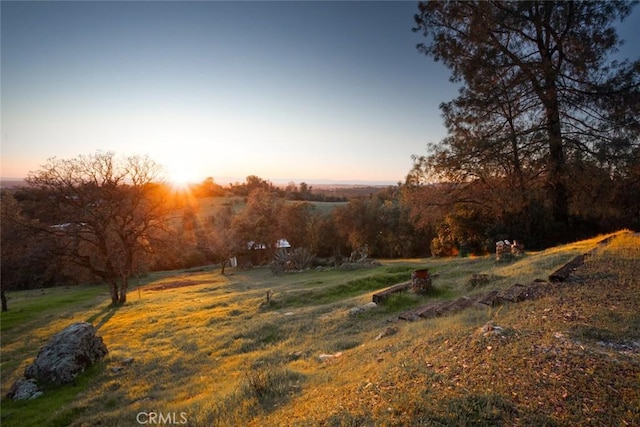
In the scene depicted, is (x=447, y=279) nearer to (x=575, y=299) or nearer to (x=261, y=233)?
(x=575, y=299)

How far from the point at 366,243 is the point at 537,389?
1347 inches

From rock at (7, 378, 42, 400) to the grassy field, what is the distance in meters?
0.28

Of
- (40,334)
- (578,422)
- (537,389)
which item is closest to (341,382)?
(537,389)

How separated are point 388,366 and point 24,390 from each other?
30.9 ft

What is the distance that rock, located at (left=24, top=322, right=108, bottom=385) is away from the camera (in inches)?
356

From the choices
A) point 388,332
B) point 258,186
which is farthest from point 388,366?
point 258,186

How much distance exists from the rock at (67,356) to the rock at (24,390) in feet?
0.60

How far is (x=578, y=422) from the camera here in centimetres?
290

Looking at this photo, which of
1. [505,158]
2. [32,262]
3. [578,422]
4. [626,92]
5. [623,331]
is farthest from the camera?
[32,262]

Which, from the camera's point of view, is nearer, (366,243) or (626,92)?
(626,92)

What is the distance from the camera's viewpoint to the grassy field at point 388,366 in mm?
3307

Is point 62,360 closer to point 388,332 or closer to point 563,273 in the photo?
point 388,332

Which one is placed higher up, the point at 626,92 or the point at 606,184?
the point at 626,92

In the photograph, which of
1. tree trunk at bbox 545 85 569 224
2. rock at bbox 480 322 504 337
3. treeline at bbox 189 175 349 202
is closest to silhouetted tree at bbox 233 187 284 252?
treeline at bbox 189 175 349 202
